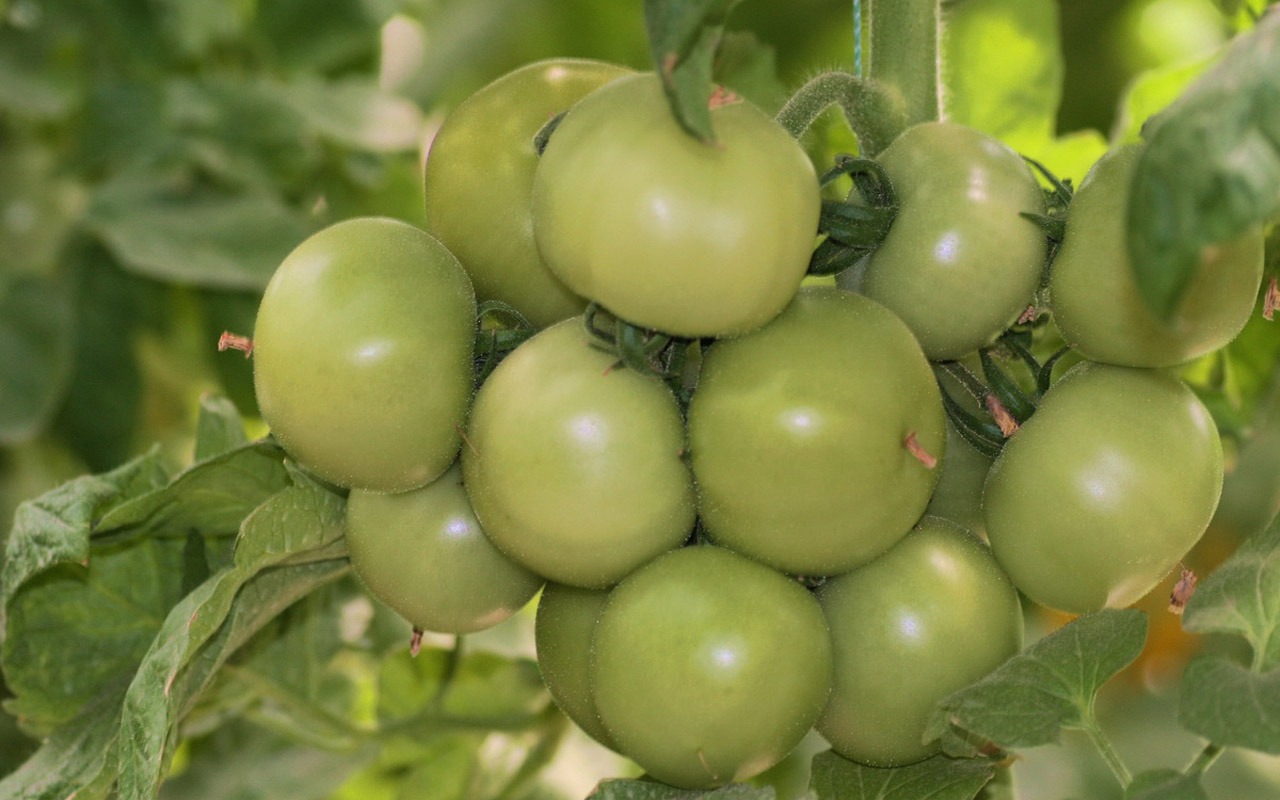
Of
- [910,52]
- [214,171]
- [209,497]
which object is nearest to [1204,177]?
[910,52]

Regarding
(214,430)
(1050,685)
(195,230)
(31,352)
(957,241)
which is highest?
(957,241)

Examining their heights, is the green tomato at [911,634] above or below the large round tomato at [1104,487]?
below

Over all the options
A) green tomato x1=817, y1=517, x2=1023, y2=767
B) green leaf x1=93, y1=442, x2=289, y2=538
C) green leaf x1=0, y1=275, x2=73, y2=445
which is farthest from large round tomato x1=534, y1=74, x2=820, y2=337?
green leaf x1=0, y1=275, x2=73, y2=445

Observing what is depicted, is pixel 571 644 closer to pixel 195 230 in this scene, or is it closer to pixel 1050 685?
pixel 1050 685

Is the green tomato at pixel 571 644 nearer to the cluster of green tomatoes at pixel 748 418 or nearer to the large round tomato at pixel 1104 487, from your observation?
the cluster of green tomatoes at pixel 748 418

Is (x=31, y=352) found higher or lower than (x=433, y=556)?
lower

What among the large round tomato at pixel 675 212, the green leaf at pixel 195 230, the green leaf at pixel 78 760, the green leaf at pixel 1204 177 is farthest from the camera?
the green leaf at pixel 195 230

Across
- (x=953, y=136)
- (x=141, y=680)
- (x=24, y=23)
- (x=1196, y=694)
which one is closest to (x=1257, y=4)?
(x=953, y=136)

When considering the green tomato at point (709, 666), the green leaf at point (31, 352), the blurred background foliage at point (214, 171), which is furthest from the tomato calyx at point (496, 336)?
the green leaf at point (31, 352)
